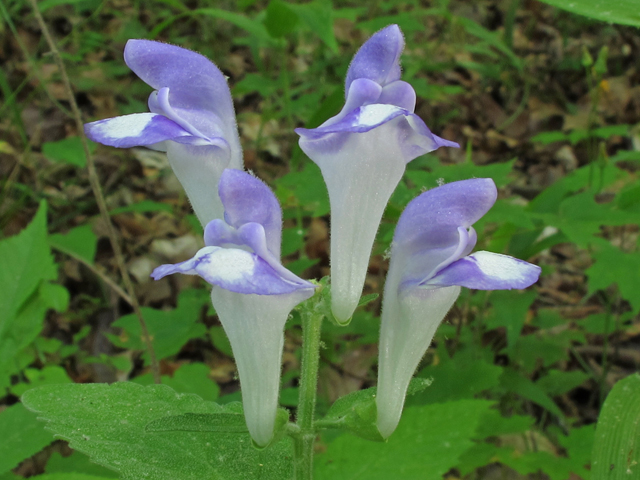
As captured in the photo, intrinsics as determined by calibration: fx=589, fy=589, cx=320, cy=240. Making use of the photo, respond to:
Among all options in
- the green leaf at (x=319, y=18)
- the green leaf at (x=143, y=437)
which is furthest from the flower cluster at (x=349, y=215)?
the green leaf at (x=319, y=18)

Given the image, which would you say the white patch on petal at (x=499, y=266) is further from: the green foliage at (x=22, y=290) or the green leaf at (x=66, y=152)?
the green leaf at (x=66, y=152)

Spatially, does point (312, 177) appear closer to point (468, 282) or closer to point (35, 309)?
point (35, 309)

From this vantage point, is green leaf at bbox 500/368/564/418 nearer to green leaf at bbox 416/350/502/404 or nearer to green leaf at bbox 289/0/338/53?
green leaf at bbox 416/350/502/404

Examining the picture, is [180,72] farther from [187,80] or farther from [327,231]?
[327,231]

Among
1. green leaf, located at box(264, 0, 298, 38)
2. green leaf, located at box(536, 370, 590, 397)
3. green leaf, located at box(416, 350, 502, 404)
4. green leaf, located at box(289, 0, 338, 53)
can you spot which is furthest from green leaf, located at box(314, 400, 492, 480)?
green leaf, located at box(264, 0, 298, 38)

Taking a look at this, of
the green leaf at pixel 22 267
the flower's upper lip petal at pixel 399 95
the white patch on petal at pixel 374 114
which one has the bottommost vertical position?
the green leaf at pixel 22 267

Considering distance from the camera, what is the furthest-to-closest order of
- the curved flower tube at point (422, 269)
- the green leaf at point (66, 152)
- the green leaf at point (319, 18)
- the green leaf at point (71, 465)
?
1. the green leaf at point (66, 152)
2. the green leaf at point (319, 18)
3. the green leaf at point (71, 465)
4. the curved flower tube at point (422, 269)
